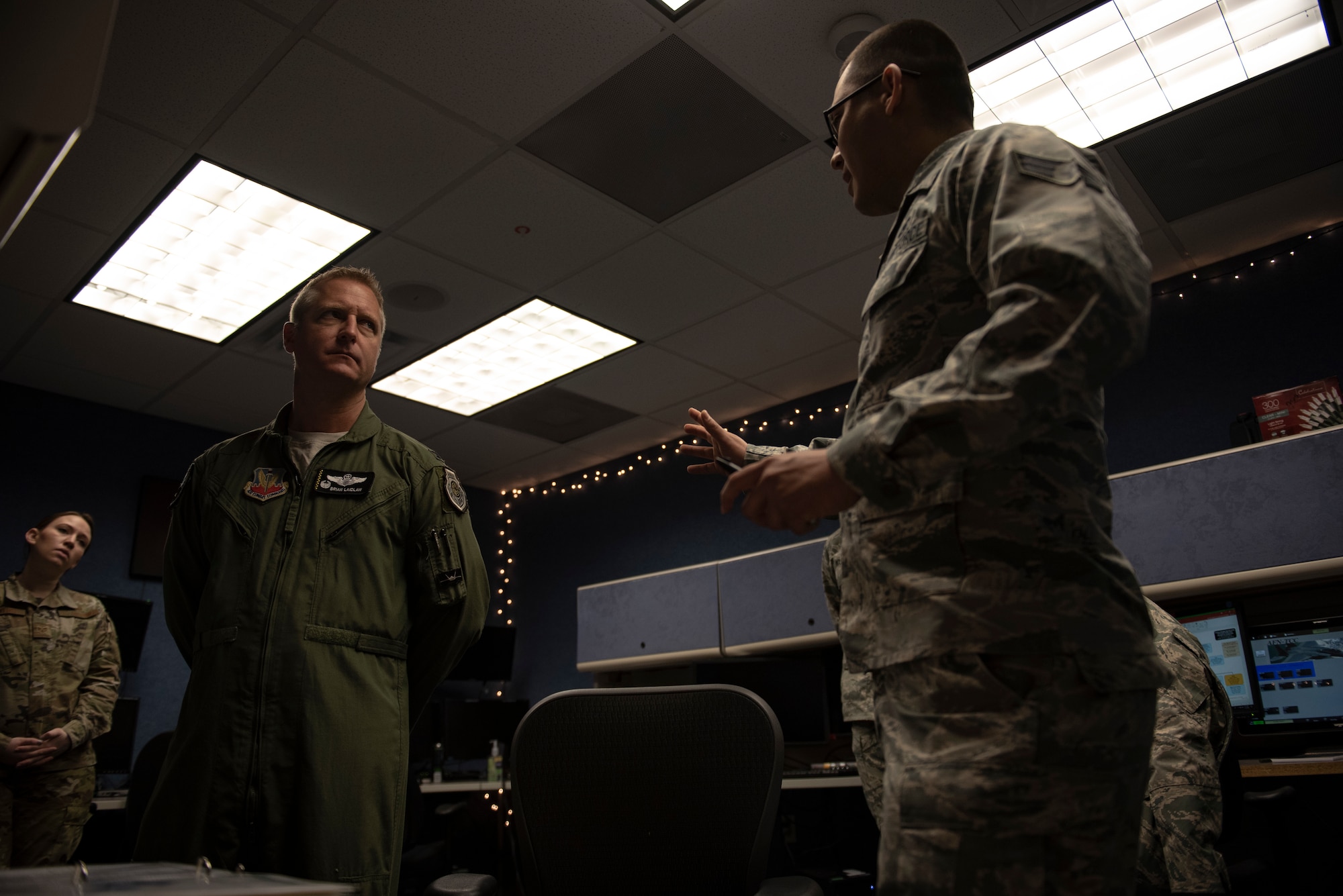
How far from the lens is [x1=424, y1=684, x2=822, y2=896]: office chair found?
142 centimetres

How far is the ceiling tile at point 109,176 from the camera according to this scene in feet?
9.44

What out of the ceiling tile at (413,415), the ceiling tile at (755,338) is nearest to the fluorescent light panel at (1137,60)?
the ceiling tile at (755,338)

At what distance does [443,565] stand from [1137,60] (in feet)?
8.85

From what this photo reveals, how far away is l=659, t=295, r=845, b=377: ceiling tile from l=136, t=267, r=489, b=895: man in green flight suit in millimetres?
2688

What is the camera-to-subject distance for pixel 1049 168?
83 cm

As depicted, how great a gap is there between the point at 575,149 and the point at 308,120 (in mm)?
881

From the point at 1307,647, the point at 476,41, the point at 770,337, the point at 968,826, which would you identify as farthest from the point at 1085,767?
the point at 770,337

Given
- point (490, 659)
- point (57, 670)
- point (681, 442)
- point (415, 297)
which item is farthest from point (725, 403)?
point (57, 670)

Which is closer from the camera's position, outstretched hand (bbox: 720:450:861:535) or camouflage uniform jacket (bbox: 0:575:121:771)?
outstretched hand (bbox: 720:450:861:535)

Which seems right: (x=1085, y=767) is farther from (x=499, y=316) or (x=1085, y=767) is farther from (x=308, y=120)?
(x=499, y=316)

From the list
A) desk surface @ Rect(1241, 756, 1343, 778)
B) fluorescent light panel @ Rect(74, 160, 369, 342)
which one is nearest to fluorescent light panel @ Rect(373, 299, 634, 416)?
fluorescent light panel @ Rect(74, 160, 369, 342)

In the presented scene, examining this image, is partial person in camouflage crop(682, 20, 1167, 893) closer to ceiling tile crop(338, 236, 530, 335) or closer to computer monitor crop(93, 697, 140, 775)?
ceiling tile crop(338, 236, 530, 335)

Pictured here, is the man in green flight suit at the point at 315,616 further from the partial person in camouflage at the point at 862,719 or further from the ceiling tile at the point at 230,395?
the ceiling tile at the point at 230,395

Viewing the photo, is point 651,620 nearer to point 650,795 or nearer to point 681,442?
point 681,442
